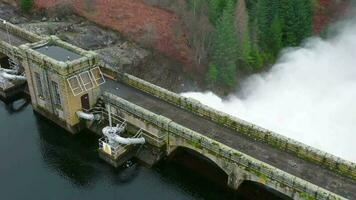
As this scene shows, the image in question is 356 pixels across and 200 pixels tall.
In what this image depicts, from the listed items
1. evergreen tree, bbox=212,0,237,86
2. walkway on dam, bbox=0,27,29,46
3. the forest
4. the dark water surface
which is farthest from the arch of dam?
the forest

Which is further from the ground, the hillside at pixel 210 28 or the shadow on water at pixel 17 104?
the hillside at pixel 210 28

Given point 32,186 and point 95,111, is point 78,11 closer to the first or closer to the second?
point 95,111

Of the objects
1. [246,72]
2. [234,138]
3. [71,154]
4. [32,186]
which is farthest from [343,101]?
[32,186]

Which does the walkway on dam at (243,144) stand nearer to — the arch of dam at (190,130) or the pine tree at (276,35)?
the arch of dam at (190,130)

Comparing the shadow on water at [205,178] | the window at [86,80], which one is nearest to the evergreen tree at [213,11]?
the window at [86,80]

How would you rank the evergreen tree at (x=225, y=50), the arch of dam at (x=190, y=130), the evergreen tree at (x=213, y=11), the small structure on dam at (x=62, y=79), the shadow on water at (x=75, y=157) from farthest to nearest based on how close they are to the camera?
the evergreen tree at (x=213, y=11) → the evergreen tree at (x=225, y=50) → the small structure on dam at (x=62, y=79) → the shadow on water at (x=75, y=157) → the arch of dam at (x=190, y=130)

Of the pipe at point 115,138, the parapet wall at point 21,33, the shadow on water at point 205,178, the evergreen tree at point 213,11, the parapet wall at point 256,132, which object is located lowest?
the shadow on water at point 205,178

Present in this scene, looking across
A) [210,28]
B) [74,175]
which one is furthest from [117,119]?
[210,28]
